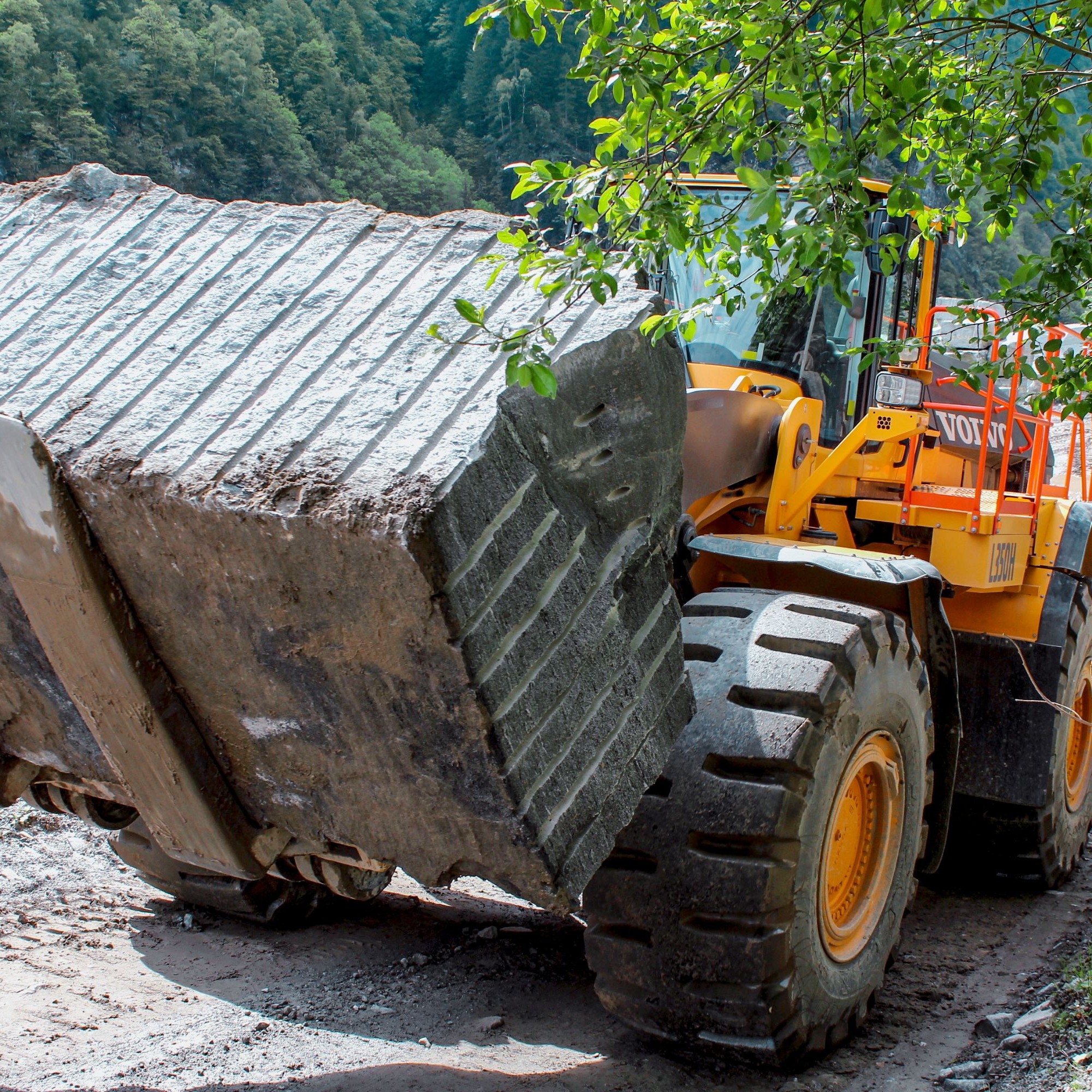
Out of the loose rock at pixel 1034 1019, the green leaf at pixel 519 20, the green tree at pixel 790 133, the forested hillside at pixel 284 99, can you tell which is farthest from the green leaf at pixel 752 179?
the forested hillside at pixel 284 99

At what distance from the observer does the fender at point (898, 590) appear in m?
3.45

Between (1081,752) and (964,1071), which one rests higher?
(964,1071)

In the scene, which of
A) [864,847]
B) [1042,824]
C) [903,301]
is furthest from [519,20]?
[1042,824]

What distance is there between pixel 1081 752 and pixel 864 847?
234cm

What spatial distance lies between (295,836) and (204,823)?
0.23m

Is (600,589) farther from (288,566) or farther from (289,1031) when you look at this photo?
(289,1031)

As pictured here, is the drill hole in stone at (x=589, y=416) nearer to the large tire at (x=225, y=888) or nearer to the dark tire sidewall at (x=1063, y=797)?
the large tire at (x=225, y=888)

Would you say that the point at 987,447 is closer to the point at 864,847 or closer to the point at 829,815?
the point at 864,847

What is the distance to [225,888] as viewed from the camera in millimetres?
3945

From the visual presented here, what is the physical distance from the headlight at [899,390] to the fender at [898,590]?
72 centimetres

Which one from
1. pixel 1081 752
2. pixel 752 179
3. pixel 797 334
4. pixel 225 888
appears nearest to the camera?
pixel 752 179

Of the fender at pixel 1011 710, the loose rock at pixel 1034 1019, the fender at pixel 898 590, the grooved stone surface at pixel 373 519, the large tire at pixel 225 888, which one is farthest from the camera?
the fender at pixel 1011 710

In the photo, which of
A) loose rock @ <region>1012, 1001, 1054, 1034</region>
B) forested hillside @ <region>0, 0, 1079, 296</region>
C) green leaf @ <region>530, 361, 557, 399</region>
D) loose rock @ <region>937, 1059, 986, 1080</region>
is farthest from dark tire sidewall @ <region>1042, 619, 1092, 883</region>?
forested hillside @ <region>0, 0, 1079, 296</region>

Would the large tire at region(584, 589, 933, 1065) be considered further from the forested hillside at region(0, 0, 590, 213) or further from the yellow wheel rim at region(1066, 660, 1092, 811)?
the forested hillside at region(0, 0, 590, 213)
